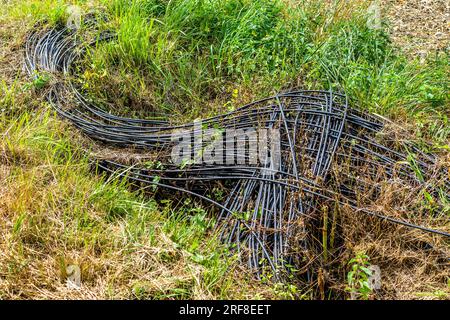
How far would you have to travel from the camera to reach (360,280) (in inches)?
95.0

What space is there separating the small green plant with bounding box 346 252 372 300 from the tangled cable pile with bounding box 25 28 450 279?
11.3 inches

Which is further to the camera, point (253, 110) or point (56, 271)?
point (253, 110)

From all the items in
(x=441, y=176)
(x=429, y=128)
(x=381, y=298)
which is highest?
(x=429, y=128)

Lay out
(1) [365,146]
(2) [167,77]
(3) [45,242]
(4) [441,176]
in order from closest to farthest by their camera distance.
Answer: (3) [45,242] → (4) [441,176] → (1) [365,146] → (2) [167,77]

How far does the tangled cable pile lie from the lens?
2.92 metres

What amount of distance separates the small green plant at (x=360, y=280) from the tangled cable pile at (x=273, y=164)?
0.29 m

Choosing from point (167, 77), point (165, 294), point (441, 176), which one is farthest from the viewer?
point (167, 77)

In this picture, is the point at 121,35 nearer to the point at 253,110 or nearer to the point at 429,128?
the point at 253,110

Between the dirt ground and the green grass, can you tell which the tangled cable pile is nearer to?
the green grass

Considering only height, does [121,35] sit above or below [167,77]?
above

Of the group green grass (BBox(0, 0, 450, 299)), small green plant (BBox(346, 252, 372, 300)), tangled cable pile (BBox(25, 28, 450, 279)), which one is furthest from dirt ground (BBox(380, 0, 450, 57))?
small green plant (BBox(346, 252, 372, 300))

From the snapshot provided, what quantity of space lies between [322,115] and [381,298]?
138cm

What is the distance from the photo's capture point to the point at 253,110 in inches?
143

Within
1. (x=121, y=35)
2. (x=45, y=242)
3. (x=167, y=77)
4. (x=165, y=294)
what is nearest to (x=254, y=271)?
(x=165, y=294)
